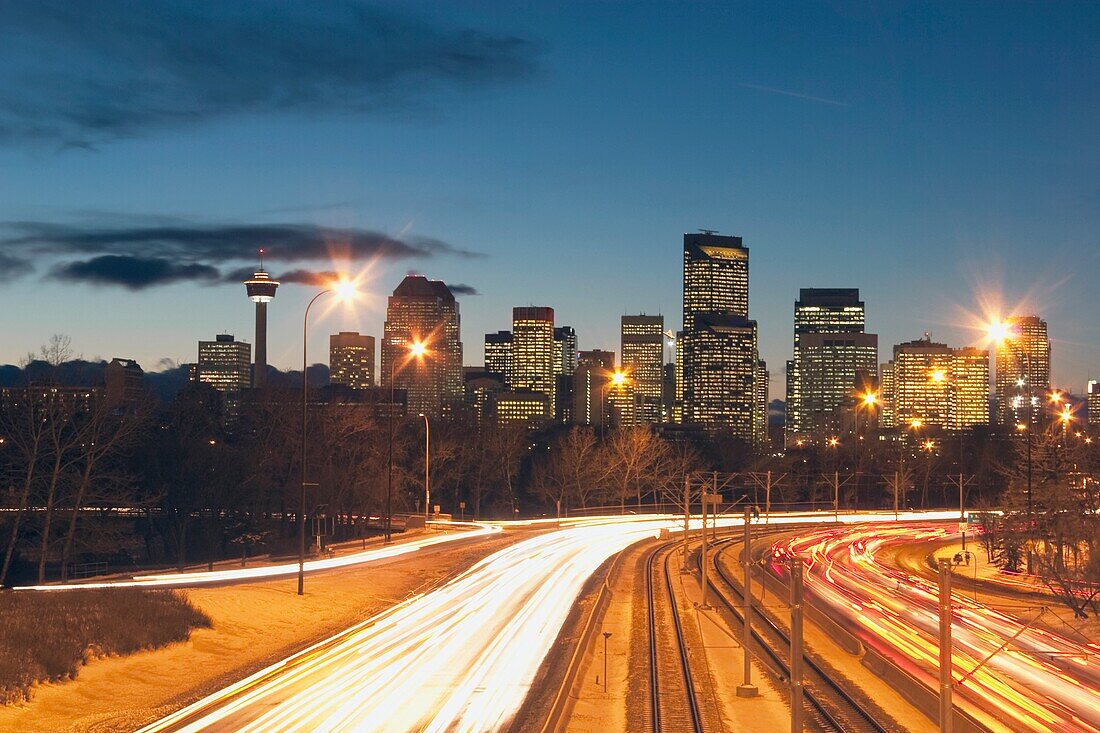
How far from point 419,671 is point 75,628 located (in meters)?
8.87

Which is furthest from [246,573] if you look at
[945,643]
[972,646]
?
[945,643]

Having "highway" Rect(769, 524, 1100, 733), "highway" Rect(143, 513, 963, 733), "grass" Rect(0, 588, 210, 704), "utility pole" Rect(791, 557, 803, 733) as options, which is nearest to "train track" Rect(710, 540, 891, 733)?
"highway" Rect(769, 524, 1100, 733)

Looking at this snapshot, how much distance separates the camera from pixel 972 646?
33844mm

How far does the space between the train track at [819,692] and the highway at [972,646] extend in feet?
8.14

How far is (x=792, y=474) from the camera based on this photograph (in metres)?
124

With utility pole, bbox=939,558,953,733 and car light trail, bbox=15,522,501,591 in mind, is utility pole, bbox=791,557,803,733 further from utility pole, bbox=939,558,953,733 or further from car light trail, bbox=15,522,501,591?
car light trail, bbox=15,522,501,591

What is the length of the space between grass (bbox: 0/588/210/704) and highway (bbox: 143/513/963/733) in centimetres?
373

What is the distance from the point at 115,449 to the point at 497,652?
3795 cm

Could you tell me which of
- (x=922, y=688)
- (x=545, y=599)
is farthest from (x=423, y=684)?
(x=545, y=599)

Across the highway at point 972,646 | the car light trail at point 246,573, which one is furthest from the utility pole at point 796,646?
the car light trail at point 246,573

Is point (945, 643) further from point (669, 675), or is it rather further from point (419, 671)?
point (419, 671)

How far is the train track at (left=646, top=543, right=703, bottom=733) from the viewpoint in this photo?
958 inches

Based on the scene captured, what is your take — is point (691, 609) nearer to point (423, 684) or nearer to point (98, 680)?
point (423, 684)

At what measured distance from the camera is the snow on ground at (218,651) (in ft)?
74.1
